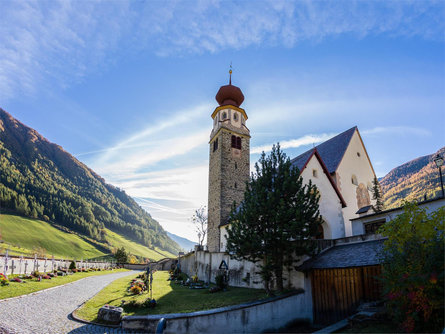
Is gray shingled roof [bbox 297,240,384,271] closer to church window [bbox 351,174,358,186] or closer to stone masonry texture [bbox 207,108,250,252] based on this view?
church window [bbox 351,174,358,186]

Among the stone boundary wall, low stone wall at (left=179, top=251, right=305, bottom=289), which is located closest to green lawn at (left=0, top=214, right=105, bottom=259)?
the stone boundary wall

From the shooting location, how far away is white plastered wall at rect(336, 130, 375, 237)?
29641mm

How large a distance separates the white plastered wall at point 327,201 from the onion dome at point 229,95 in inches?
810

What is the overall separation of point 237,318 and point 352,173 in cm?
2467

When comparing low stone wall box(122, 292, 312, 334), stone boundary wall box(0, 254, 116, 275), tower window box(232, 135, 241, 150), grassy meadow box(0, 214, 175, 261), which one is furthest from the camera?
grassy meadow box(0, 214, 175, 261)

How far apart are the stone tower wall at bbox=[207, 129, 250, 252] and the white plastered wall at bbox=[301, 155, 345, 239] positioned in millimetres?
13387

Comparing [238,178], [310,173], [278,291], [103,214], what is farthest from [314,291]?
[103,214]

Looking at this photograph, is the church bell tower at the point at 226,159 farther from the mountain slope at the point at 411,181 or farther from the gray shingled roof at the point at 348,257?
the mountain slope at the point at 411,181

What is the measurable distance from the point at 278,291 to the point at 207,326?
606 cm

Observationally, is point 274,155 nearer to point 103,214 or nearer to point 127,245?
point 127,245

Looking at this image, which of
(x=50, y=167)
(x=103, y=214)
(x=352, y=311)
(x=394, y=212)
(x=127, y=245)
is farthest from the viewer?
(x=50, y=167)

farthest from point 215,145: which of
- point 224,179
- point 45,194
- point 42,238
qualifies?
point 45,194

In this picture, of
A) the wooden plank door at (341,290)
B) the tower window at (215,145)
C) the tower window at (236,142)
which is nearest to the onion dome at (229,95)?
the tower window at (236,142)

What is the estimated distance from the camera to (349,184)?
1219 inches
